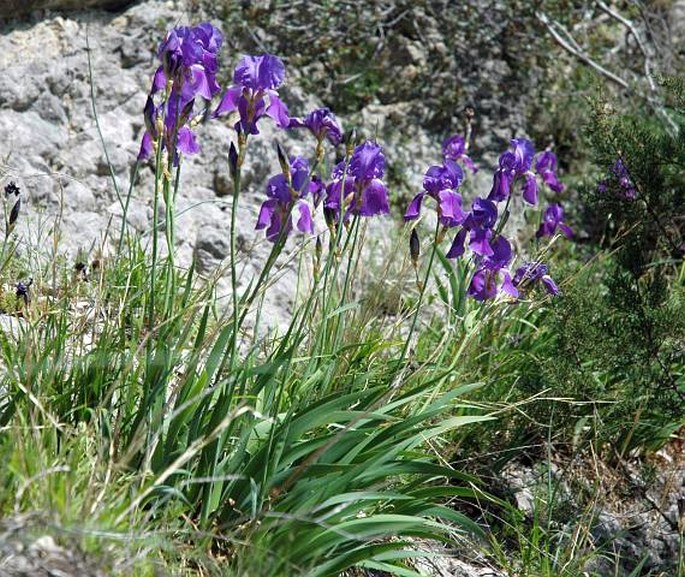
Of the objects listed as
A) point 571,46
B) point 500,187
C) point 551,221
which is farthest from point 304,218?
point 571,46

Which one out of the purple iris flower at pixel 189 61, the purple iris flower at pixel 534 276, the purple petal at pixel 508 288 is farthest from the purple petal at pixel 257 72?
the purple iris flower at pixel 534 276

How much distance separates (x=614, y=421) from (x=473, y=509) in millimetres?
671

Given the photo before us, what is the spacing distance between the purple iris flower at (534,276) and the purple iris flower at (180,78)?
4.67 ft

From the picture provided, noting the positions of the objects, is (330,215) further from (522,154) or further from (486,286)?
(522,154)

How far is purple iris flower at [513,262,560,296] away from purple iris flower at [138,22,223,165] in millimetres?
1424

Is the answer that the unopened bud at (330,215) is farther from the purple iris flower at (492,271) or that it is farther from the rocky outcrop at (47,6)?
the rocky outcrop at (47,6)

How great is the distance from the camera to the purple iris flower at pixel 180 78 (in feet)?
9.12

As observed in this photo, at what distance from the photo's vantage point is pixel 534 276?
12.3 ft

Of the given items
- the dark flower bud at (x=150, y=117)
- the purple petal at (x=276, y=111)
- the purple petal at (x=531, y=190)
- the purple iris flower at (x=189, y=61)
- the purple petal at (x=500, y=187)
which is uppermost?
the purple iris flower at (x=189, y=61)

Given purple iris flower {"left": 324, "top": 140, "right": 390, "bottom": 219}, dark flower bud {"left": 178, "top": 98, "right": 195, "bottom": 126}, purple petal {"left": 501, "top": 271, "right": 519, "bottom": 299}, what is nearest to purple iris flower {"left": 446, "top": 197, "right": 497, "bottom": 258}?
purple petal {"left": 501, "top": 271, "right": 519, "bottom": 299}

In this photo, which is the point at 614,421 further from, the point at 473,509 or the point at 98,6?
the point at 98,6

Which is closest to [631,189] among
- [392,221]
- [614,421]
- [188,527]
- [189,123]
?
[614,421]

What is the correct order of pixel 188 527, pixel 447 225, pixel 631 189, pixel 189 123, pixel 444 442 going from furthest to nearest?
pixel 631 189 → pixel 444 442 → pixel 447 225 → pixel 189 123 → pixel 188 527

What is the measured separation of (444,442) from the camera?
12.3ft
